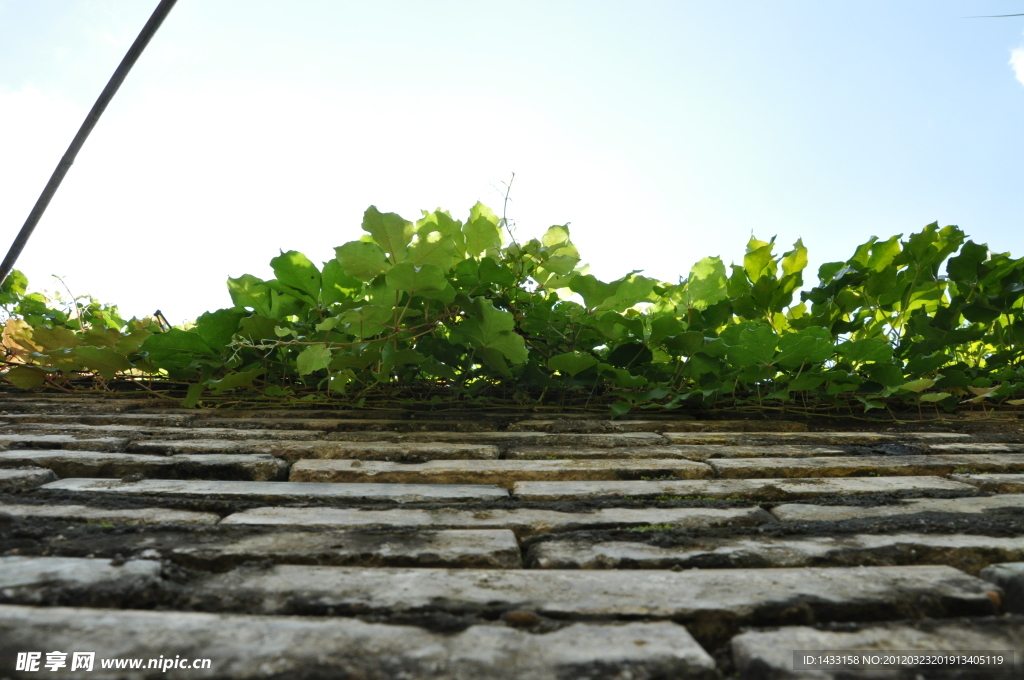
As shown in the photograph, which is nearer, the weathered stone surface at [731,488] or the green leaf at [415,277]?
the weathered stone surface at [731,488]

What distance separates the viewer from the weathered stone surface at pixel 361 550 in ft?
2.08

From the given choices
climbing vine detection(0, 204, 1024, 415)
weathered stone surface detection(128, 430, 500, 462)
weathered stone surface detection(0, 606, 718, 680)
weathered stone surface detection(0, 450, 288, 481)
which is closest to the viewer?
weathered stone surface detection(0, 606, 718, 680)

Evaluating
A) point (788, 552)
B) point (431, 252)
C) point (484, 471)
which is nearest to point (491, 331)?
point (431, 252)

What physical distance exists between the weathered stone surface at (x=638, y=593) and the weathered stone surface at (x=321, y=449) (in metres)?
0.51

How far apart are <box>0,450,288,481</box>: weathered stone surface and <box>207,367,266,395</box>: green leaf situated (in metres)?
0.40

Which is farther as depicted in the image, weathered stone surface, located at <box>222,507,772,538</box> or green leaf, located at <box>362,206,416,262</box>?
green leaf, located at <box>362,206,416,262</box>

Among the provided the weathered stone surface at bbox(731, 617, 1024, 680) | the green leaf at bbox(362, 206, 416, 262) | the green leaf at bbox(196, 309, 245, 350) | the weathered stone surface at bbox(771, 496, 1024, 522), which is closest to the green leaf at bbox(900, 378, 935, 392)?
the weathered stone surface at bbox(771, 496, 1024, 522)

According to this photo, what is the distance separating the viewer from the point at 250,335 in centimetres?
146

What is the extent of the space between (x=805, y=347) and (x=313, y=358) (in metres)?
1.03

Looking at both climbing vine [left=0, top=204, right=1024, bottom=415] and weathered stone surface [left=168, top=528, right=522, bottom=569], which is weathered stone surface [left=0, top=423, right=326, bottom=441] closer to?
climbing vine [left=0, top=204, right=1024, bottom=415]

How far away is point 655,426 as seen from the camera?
1404 millimetres

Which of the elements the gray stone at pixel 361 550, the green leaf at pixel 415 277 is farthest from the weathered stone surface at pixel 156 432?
the gray stone at pixel 361 550

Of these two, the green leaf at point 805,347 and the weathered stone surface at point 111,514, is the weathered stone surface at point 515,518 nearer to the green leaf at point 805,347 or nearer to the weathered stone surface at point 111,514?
the weathered stone surface at point 111,514

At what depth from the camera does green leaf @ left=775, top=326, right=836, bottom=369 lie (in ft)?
4.31
